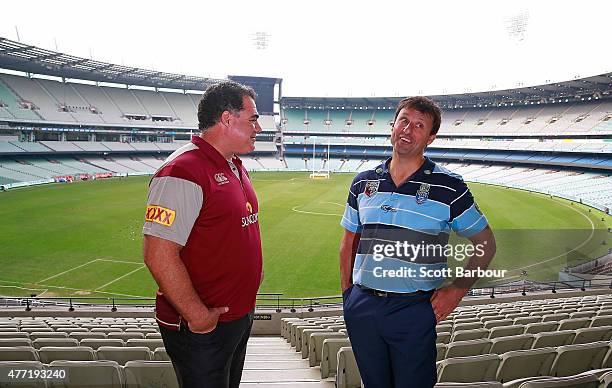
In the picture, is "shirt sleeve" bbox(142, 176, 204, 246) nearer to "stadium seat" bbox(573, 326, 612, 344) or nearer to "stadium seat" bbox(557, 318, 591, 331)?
"stadium seat" bbox(573, 326, 612, 344)

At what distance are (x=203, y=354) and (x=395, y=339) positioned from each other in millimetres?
1229

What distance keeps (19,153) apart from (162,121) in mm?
24154

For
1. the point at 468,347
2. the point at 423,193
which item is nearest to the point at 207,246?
the point at 423,193

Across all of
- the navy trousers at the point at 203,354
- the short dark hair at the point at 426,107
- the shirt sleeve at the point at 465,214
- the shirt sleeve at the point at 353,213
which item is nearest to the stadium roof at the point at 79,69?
the shirt sleeve at the point at 353,213

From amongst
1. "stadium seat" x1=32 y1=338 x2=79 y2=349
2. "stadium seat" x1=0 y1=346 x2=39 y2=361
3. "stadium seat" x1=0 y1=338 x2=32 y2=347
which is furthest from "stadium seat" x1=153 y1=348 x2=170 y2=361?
"stadium seat" x1=0 y1=338 x2=32 y2=347

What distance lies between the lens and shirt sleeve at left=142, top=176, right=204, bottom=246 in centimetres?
233

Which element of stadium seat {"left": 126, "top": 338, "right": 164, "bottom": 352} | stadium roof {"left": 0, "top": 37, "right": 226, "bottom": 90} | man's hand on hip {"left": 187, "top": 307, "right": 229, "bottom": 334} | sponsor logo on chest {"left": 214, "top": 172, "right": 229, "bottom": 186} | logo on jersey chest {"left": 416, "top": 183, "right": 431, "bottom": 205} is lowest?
stadium seat {"left": 126, "top": 338, "right": 164, "bottom": 352}

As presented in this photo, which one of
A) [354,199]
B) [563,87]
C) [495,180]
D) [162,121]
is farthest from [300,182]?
[354,199]

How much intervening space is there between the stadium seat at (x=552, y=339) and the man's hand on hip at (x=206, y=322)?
3947 millimetres

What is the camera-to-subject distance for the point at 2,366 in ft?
10.4

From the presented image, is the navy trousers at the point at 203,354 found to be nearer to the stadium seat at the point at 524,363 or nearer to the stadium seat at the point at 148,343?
the stadium seat at the point at 524,363

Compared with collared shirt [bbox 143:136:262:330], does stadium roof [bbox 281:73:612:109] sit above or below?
above

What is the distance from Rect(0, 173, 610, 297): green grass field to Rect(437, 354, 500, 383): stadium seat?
11.9 m

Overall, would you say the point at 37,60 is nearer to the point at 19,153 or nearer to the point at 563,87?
the point at 19,153
